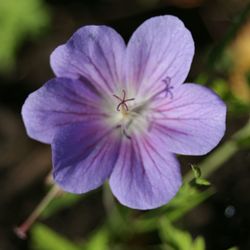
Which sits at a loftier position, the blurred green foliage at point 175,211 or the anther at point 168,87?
the anther at point 168,87

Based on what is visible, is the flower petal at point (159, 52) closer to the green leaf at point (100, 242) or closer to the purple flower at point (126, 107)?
the purple flower at point (126, 107)

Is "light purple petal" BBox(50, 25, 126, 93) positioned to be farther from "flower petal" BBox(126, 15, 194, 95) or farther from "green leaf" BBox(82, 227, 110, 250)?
"green leaf" BBox(82, 227, 110, 250)

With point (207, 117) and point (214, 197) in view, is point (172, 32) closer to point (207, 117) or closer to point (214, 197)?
point (207, 117)

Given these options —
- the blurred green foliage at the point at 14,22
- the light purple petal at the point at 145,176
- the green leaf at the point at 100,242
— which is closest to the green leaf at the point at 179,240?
the light purple petal at the point at 145,176

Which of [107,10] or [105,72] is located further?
[107,10]

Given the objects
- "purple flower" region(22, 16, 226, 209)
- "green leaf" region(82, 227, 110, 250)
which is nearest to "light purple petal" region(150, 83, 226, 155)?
"purple flower" region(22, 16, 226, 209)

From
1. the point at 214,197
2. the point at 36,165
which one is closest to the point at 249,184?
the point at 214,197
